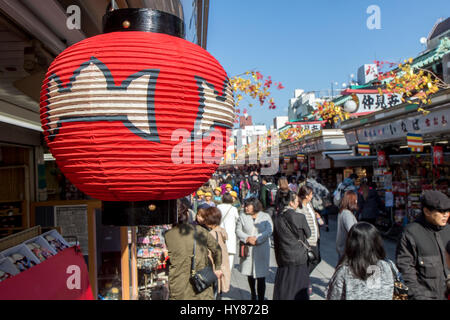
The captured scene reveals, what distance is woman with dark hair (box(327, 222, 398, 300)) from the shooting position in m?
2.46

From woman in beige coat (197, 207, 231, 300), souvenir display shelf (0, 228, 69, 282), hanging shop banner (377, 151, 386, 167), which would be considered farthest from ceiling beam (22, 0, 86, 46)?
hanging shop banner (377, 151, 386, 167)

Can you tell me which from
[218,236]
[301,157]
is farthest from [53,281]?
[301,157]

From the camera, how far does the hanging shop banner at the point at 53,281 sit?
1670mm

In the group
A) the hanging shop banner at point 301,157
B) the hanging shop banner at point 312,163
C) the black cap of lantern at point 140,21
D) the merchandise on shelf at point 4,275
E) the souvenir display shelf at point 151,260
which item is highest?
the black cap of lantern at point 140,21

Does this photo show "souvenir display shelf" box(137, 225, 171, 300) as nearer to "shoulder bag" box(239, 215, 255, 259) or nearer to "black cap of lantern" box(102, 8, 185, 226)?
"shoulder bag" box(239, 215, 255, 259)

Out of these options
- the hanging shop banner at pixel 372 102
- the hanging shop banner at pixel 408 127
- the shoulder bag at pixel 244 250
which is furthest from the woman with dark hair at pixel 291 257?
the hanging shop banner at pixel 372 102

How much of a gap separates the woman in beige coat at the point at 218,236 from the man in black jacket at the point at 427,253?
7.18ft

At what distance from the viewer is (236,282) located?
6.15 meters

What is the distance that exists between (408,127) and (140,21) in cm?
757

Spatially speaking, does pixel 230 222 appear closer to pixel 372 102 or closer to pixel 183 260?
pixel 183 260

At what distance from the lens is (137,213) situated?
1374 mm

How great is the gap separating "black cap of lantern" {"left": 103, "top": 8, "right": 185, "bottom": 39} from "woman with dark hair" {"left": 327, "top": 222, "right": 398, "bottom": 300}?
2.12m

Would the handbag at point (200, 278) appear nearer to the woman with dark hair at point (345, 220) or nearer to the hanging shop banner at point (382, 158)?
the woman with dark hair at point (345, 220)
